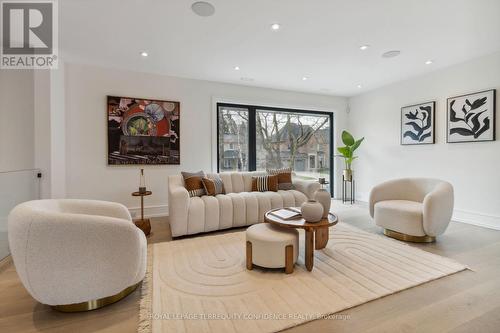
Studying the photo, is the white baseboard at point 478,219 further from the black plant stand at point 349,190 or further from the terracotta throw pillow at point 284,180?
the terracotta throw pillow at point 284,180

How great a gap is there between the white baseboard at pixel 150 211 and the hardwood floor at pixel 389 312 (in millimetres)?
1848

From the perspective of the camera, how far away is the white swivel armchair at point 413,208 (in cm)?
283

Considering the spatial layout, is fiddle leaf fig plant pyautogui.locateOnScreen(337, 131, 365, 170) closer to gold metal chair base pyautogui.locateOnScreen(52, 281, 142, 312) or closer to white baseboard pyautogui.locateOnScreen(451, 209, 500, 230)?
white baseboard pyautogui.locateOnScreen(451, 209, 500, 230)

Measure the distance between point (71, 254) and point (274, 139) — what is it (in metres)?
4.36

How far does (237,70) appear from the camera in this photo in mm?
4059

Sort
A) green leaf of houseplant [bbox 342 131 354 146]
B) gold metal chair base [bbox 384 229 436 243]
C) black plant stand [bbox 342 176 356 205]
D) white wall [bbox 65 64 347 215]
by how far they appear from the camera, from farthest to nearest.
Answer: black plant stand [bbox 342 176 356 205] < green leaf of houseplant [bbox 342 131 354 146] < white wall [bbox 65 64 347 215] < gold metal chair base [bbox 384 229 436 243]

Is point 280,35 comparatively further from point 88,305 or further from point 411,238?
point 88,305

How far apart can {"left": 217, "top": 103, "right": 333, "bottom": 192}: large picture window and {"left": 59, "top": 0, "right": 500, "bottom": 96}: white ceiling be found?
39.8 inches

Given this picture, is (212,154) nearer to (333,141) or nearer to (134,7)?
(134,7)

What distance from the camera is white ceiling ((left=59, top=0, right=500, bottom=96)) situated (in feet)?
7.78

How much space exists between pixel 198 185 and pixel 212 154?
47.9 inches

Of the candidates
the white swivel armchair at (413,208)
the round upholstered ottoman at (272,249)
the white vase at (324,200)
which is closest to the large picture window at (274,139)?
the white swivel armchair at (413,208)

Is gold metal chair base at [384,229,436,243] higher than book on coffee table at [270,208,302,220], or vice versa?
book on coffee table at [270,208,302,220]

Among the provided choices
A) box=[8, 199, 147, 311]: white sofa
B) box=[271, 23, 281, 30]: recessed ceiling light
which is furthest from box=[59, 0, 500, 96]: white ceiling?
box=[8, 199, 147, 311]: white sofa
